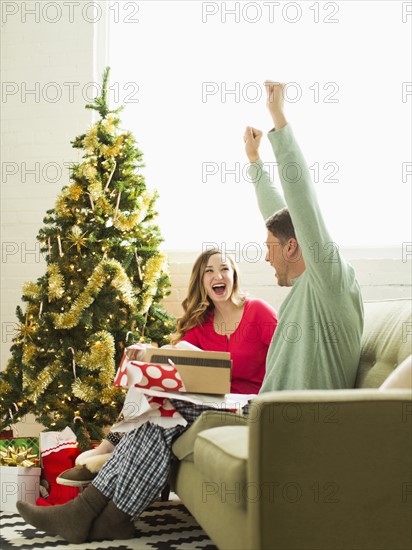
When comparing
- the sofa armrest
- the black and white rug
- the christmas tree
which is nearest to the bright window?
the christmas tree

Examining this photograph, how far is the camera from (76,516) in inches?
99.9

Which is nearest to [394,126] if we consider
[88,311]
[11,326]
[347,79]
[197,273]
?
[347,79]

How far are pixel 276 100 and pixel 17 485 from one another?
1865mm

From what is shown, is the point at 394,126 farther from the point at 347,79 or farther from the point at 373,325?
the point at 373,325

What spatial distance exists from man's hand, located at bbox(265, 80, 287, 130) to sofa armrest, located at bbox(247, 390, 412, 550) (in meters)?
0.95

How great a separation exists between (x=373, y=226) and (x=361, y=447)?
8.54ft

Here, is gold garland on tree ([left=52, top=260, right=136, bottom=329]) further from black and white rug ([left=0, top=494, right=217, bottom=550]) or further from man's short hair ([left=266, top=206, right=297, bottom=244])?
man's short hair ([left=266, top=206, right=297, bottom=244])

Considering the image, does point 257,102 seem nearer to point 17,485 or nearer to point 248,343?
point 248,343

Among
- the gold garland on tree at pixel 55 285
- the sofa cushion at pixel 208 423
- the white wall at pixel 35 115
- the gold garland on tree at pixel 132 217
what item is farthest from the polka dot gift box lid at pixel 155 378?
the white wall at pixel 35 115

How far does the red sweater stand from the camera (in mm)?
3186

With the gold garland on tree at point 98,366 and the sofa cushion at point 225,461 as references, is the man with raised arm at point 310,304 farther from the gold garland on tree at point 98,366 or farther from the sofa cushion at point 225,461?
the gold garland on tree at point 98,366

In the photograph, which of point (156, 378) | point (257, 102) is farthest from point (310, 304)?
point (257, 102)

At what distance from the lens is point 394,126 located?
13.4ft

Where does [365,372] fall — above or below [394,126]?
below
